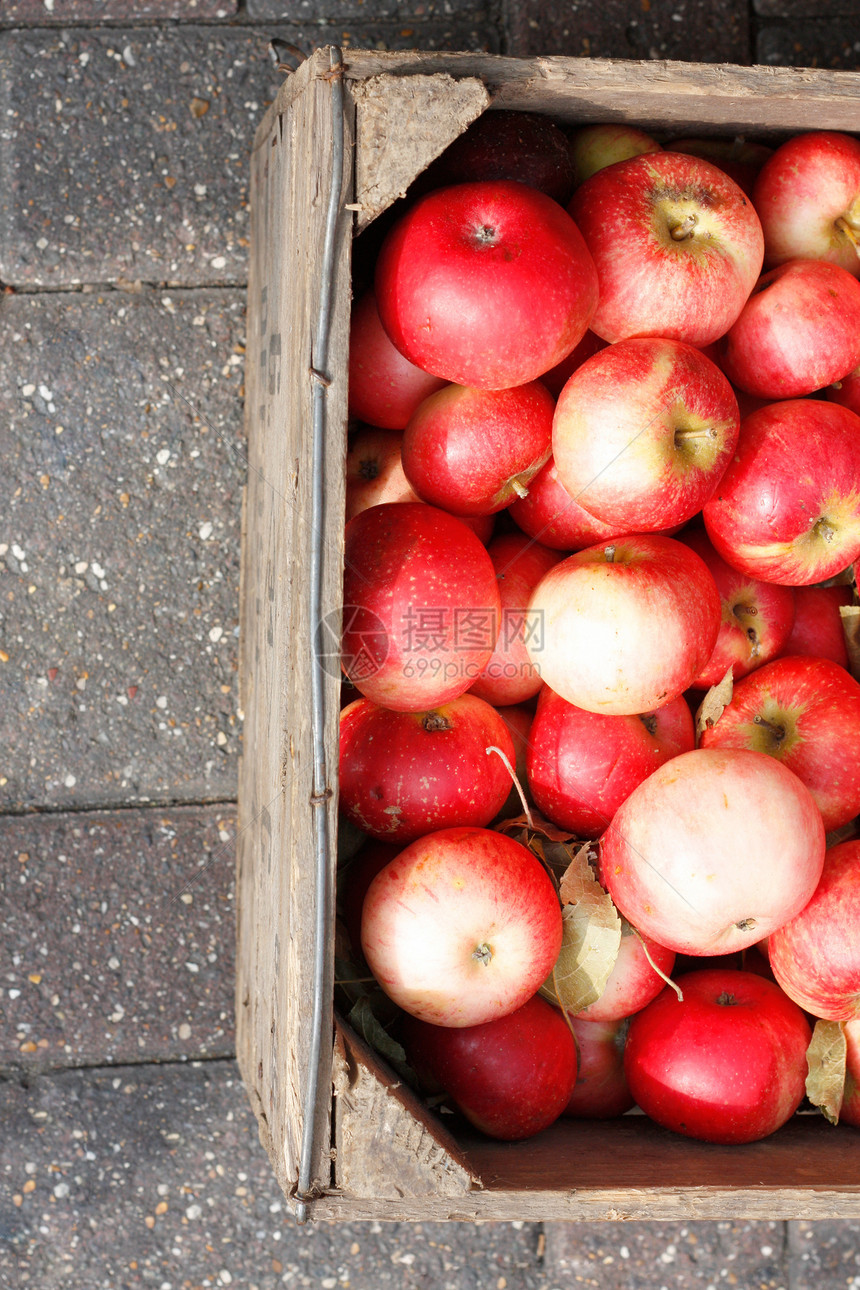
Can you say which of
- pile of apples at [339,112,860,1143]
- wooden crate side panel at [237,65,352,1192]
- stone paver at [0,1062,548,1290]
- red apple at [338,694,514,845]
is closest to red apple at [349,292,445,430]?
pile of apples at [339,112,860,1143]

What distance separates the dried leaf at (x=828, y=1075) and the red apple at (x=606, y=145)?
1281 mm

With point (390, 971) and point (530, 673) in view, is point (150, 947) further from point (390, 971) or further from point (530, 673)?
point (530, 673)

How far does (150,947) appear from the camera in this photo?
175cm

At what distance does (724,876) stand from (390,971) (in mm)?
443

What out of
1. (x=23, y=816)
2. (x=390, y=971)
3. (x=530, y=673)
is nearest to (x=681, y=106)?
(x=530, y=673)

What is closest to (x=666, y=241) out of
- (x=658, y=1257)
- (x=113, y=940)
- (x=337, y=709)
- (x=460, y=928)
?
(x=337, y=709)

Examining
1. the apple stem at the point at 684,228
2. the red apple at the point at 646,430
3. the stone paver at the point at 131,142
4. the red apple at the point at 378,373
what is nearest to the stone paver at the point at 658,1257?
the red apple at the point at 646,430

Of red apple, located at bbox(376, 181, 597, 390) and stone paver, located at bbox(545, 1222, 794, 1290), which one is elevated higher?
red apple, located at bbox(376, 181, 597, 390)

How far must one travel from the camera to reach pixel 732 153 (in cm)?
139

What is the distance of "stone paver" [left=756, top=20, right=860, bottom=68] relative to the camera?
5.90 feet

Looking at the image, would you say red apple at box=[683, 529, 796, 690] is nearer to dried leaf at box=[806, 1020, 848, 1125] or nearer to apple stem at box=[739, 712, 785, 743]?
apple stem at box=[739, 712, 785, 743]

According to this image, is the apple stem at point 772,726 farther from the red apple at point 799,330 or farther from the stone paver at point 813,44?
the stone paver at point 813,44

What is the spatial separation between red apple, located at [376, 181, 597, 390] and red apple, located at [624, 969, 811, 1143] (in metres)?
0.92

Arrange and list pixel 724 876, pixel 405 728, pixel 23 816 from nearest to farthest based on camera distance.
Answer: pixel 724 876, pixel 405 728, pixel 23 816
